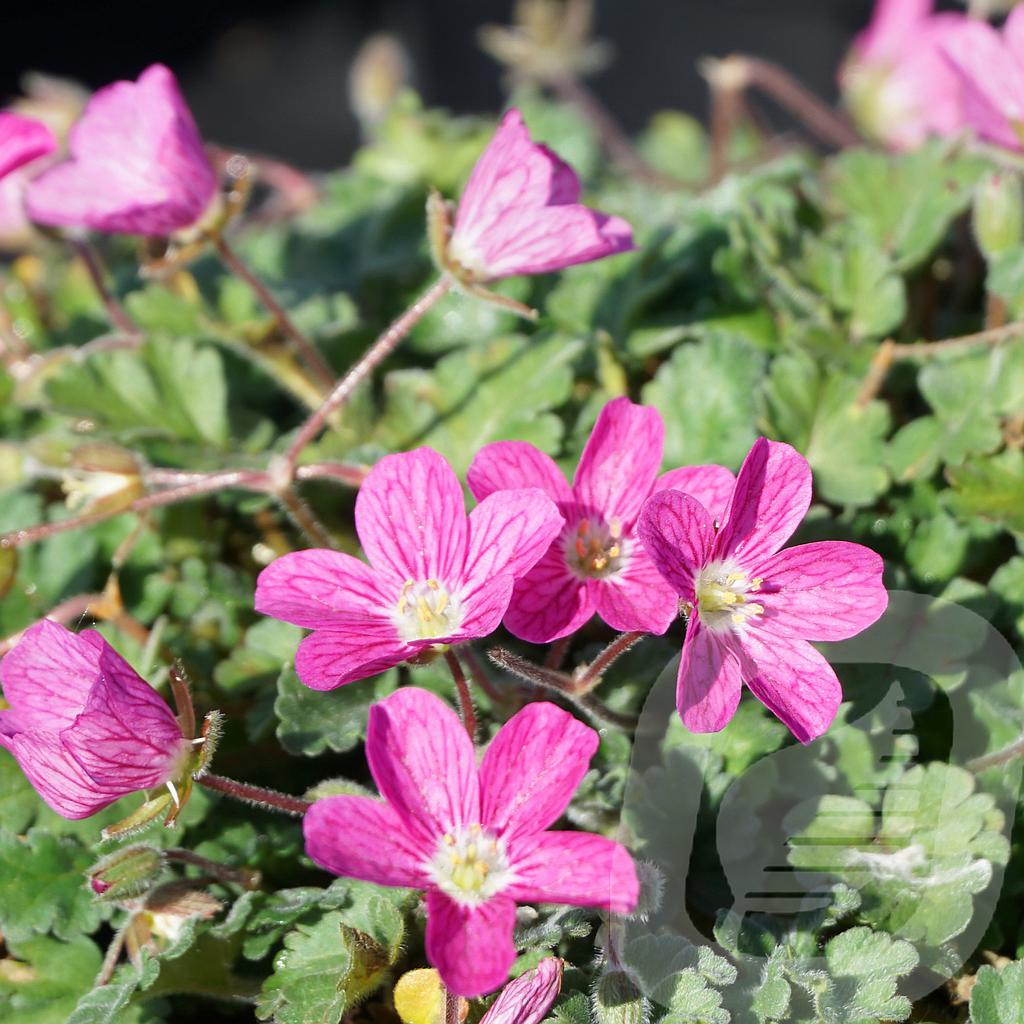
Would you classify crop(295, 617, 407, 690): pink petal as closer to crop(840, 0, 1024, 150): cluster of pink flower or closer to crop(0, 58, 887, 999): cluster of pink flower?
crop(0, 58, 887, 999): cluster of pink flower

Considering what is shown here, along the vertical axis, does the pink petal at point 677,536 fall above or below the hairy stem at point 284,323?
above

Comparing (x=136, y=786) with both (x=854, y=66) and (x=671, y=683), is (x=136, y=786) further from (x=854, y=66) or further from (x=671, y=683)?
(x=854, y=66)

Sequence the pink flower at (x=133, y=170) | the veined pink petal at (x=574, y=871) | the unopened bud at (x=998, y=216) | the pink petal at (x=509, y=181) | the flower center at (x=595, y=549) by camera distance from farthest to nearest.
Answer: the unopened bud at (x=998, y=216), the pink flower at (x=133, y=170), the pink petal at (x=509, y=181), the flower center at (x=595, y=549), the veined pink petal at (x=574, y=871)

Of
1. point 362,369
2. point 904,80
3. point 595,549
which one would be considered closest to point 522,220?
point 362,369

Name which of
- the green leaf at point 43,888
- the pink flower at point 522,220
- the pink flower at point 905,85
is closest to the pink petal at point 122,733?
the green leaf at point 43,888

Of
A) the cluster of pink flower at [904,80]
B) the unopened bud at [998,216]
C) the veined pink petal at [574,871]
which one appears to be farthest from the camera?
the cluster of pink flower at [904,80]

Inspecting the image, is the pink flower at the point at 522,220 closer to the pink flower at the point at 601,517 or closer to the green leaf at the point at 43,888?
the pink flower at the point at 601,517

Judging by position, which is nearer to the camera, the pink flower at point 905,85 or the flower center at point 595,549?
the flower center at point 595,549
